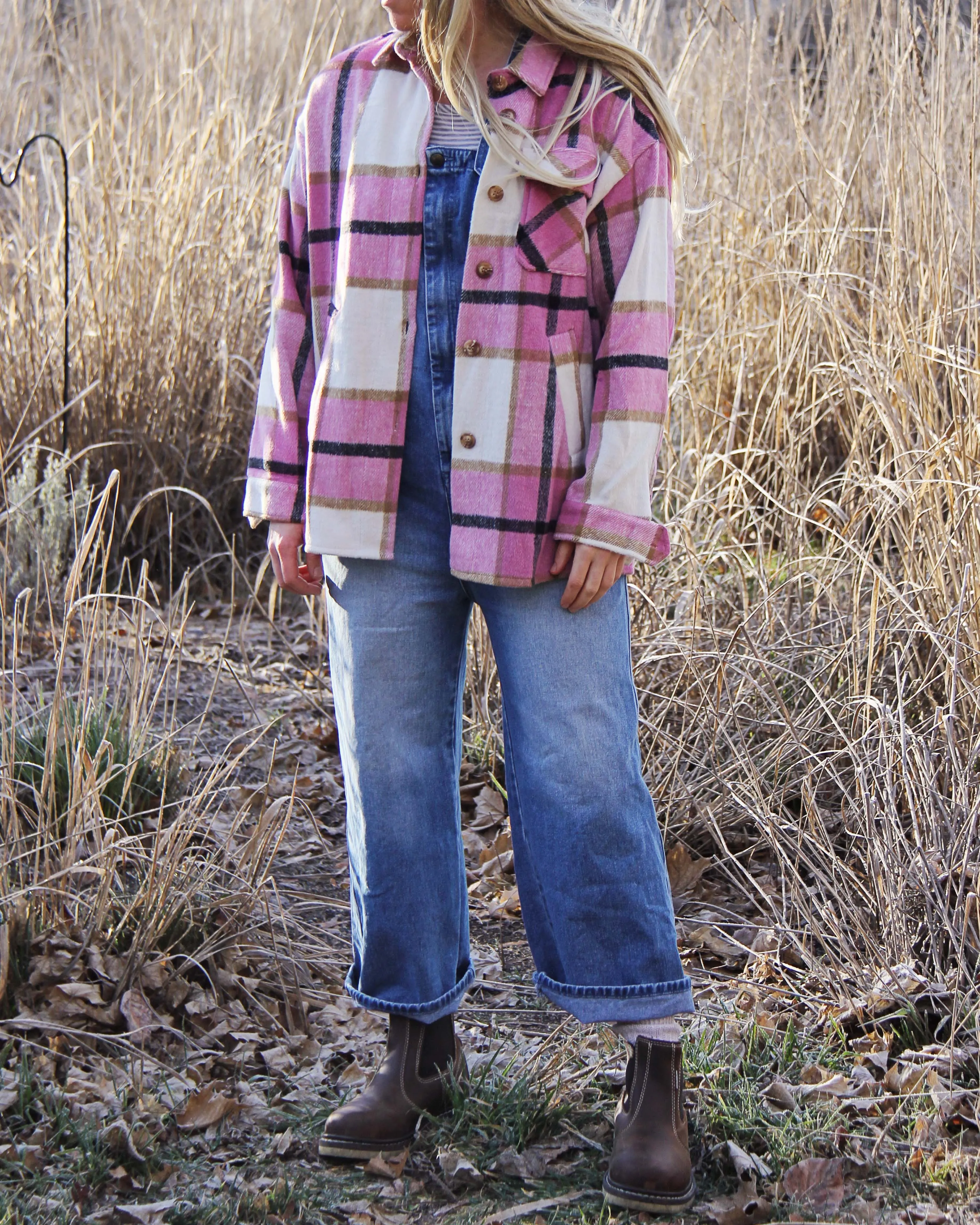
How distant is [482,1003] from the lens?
264cm

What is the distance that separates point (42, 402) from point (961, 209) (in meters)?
3.09

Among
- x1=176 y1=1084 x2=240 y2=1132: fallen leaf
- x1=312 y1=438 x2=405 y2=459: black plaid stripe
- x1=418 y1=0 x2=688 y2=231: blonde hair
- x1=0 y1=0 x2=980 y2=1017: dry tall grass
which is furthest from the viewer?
x1=0 y1=0 x2=980 y2=1017: dry tall grass

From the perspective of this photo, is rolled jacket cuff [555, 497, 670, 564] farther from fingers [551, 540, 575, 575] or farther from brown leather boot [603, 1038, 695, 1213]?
brown leather boot [603, 1038, 695, 1213]

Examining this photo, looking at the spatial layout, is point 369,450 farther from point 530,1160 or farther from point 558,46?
point 530,1160

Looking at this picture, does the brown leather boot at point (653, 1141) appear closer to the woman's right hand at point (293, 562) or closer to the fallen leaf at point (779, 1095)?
the fallen leaf at point (779, 1095)

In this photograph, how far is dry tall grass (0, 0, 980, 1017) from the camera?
2680 mm

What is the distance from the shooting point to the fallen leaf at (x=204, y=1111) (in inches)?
84.4

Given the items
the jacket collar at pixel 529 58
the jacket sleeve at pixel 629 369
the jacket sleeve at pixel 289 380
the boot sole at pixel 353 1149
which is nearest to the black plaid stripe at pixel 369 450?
the jacket sleeve at pixel 289 380

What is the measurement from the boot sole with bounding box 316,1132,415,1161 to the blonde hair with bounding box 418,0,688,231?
1.49 meters

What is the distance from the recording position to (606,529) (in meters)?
1.76

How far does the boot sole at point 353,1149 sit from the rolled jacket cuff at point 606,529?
40.6 inches

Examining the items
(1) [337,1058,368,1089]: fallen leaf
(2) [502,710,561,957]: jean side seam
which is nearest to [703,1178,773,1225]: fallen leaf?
(2) [502,710,561,957]: jean side seam

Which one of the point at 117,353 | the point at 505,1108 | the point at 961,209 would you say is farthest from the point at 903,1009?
the point at 117,353

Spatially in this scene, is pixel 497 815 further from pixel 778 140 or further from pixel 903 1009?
pixel 778 140
